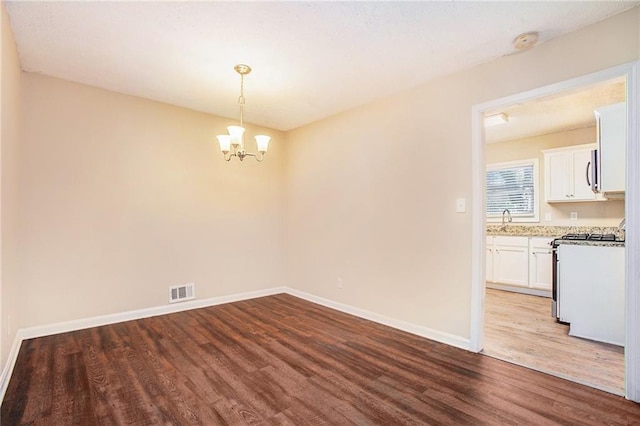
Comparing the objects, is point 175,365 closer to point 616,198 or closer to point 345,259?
point 345,259

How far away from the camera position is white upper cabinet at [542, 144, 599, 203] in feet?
15.2

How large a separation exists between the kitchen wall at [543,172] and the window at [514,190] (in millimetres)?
94

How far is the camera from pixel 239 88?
3.38m

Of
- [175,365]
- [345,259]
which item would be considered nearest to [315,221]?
[345,259]

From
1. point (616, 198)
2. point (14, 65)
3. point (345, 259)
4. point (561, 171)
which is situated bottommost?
point (345, 259)

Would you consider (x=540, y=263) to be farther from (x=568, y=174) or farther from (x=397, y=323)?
(x=397, y=323)

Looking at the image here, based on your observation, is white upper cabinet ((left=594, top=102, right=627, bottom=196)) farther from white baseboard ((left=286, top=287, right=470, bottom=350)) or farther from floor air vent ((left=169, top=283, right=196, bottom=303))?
floor air vent ((left=169, top=283, right=196, bottom=303))

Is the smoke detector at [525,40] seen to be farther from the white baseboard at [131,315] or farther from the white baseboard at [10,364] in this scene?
the white baseboard at [10,364]

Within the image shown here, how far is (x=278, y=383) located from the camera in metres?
2.22

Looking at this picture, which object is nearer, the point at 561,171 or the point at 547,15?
the point at 547,15

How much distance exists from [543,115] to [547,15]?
2.52 metres

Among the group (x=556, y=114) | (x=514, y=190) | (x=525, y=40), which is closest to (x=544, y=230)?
(x=514, y=190)

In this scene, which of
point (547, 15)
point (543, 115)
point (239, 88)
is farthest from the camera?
point (543, 115)

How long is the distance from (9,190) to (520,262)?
6.23 metres
